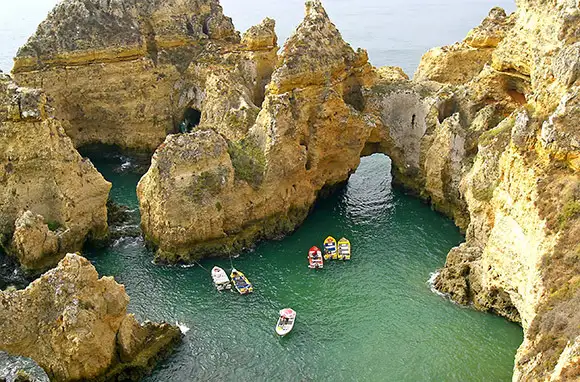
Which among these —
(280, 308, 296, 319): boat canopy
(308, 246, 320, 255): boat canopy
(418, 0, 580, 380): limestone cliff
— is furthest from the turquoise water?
(418, 0, 580, 380): limestone cliff

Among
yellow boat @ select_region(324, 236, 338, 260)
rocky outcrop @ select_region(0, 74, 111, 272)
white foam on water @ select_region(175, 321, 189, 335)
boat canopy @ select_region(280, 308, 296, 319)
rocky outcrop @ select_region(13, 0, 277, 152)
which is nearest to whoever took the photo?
white foam on water @ select_region(175, 321, 189, 335)

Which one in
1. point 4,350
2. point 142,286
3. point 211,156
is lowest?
point 142,286

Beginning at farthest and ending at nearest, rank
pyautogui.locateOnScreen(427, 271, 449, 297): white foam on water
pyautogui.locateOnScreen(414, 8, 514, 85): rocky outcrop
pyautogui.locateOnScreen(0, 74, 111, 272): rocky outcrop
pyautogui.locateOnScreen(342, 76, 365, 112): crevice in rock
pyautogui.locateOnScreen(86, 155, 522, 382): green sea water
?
pyautogui.locateOnScreen(414, 8, 514, 85): rocky outcrop < pyautogui.locateOnScreen(342, 76, 365, 112): crevice in rock < pyautogui.locateOnScreen(0, 74, 111, 272): rocky outcrop < pyautogui.locateOnScreen(427, 271, 449, 297): white foam on water < pyautogui.locateOnScreen(86, 155, 522, 382): green sea water

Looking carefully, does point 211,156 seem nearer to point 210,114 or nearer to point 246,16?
point 210,114

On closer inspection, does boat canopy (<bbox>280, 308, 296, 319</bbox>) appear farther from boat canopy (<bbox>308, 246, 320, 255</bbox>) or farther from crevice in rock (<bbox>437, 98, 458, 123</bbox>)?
crevice in rock (<bbox>437, 98, 458, 123</bbox>)

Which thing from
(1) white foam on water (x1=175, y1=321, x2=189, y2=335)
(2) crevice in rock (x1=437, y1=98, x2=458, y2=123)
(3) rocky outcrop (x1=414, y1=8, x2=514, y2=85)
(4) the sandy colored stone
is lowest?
(1) white foam on water (x1=175, y1=321, x2=189, y2=335)

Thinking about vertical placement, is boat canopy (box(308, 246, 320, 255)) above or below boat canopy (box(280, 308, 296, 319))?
above

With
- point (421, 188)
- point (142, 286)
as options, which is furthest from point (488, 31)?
point (142, 286)

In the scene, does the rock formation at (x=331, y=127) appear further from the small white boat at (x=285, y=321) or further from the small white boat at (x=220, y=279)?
the small white boat at (x=285, y=321)
